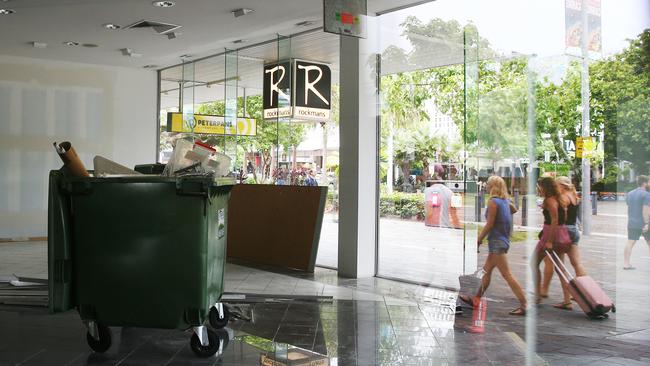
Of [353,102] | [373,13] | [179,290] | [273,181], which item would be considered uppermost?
[373,13]

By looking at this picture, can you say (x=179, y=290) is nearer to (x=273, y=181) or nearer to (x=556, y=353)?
(x=556, y=353)

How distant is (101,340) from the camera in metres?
4.17

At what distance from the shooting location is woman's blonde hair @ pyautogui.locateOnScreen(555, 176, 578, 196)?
5.09 meters

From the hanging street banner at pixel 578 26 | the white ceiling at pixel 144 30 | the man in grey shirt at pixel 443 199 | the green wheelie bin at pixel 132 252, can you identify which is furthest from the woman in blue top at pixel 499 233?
the white ceiling at pixel 144 30

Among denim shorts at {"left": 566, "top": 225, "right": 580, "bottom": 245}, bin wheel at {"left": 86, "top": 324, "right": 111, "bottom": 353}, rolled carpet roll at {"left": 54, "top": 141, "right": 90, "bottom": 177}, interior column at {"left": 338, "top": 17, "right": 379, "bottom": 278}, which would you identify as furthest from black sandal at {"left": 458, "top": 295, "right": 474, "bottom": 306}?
rolled carpet roll at {"left": 54, "top": 141, "right": 90, "bottom": 177}

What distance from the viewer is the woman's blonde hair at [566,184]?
5090 mm

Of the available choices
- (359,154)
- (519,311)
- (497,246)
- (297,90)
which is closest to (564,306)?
(519,311)

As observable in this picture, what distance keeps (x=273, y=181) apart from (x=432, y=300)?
3.84 meters

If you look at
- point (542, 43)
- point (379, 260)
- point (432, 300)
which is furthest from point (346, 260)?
point (542, 43)

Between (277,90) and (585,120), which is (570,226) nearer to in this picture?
(585,120)

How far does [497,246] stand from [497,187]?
1.68ft

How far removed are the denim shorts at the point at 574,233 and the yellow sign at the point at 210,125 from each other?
20.0 ft

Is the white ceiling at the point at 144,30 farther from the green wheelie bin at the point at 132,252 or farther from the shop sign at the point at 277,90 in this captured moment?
the green wheelie bin at the point at 132,252

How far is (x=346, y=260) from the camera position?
7.95 m
